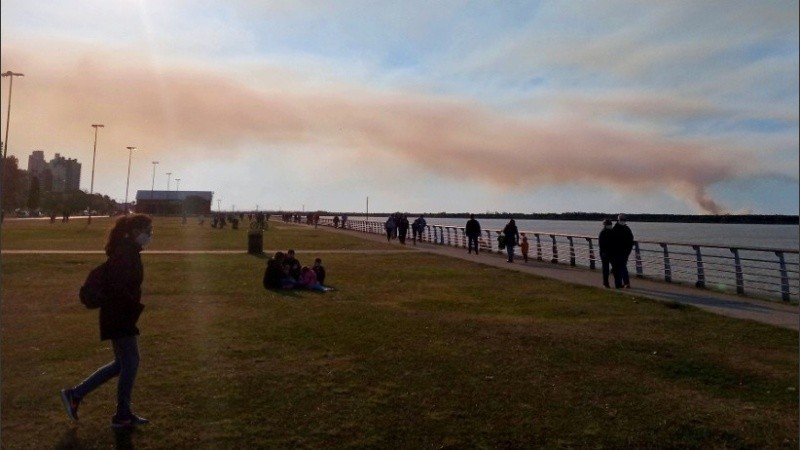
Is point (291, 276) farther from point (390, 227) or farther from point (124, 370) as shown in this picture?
Answer: point (390, 227)

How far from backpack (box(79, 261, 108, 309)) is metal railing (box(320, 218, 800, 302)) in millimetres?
12078

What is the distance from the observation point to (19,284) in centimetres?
1538

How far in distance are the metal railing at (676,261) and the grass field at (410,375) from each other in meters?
4.30

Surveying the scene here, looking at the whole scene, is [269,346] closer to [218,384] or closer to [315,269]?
[218,384]

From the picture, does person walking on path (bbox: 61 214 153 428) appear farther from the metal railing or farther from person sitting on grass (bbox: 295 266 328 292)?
the metal railing

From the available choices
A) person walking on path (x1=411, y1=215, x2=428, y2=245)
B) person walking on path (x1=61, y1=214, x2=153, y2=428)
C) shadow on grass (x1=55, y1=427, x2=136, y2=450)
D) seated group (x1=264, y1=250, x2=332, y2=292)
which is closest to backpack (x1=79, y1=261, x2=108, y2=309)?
person walking on path (x1=61, y1=214, x2=153, y2=428)

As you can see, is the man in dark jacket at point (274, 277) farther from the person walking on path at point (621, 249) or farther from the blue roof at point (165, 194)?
the blue roof at point (165, 194)

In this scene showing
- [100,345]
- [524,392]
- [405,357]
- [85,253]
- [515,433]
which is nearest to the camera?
[515,433]

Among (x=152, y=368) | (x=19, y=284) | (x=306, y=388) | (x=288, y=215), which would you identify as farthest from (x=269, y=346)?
(x=288, y=215)

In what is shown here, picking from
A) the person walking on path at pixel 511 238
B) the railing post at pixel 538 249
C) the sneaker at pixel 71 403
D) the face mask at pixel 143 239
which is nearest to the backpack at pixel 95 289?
the face mask at pixel 143 239

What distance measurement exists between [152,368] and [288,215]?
105694 mm

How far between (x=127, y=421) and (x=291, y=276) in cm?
1005

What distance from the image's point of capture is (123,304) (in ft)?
16.6

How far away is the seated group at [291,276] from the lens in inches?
587
